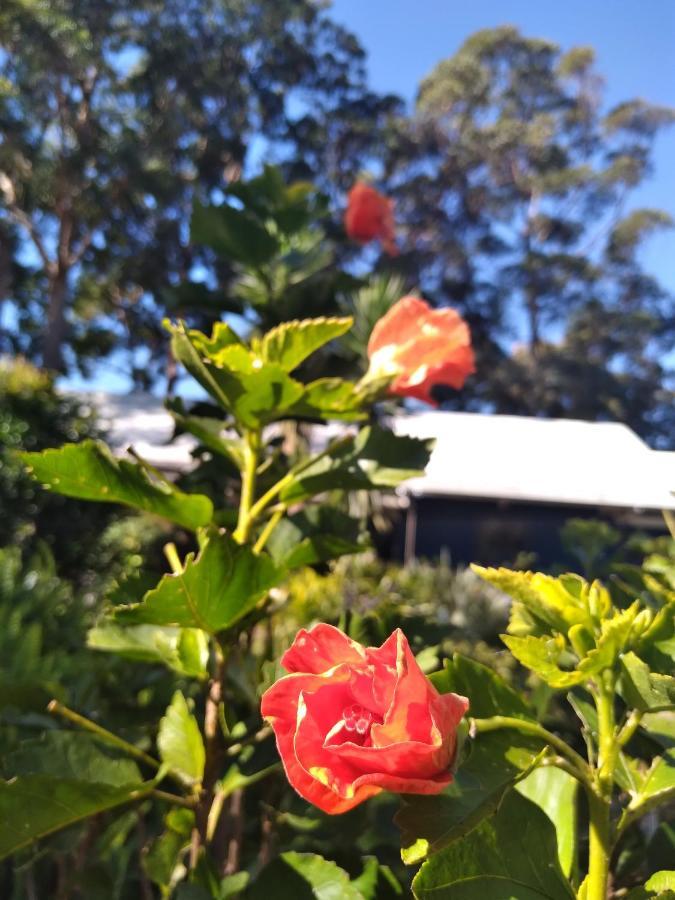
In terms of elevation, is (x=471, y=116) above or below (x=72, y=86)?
above

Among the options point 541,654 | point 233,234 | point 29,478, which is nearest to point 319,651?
point 541,654

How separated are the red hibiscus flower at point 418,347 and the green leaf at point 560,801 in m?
0.38

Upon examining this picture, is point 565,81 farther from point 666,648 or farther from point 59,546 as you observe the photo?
point 666,648

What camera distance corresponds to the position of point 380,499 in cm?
677

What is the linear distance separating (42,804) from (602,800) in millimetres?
395

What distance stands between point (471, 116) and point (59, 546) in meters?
15.1

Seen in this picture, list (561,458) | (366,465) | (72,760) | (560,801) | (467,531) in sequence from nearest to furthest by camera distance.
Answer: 1. (560,801)
2. (72,760)
3. (366,465)
4. (561,458)
5. (467,531)

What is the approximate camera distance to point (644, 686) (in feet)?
1.50

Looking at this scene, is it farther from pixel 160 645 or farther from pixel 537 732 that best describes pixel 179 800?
pixel 537 732

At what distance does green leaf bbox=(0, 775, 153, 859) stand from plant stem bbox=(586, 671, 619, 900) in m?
0.35

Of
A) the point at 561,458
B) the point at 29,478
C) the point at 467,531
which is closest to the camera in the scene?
the point at 561,458

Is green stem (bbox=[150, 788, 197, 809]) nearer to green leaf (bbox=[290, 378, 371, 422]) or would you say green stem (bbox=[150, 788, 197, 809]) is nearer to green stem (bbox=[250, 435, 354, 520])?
green stem (bbox=[250, 435, 354, 520])

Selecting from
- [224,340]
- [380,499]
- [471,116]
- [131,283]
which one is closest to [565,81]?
[471,116]

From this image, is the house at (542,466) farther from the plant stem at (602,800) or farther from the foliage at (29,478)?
the foliage at (29,478)
